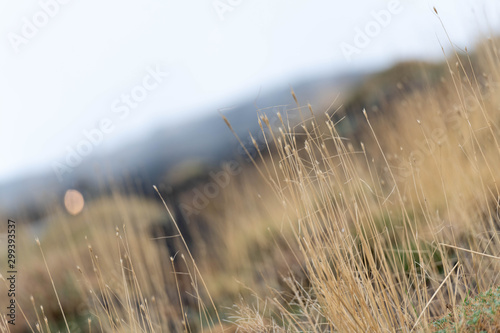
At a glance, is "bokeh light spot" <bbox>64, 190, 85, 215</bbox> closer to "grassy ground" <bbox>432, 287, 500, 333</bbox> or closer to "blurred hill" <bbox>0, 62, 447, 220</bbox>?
"blurred hill" <bbox>0, 62, 447, 220</bbox>

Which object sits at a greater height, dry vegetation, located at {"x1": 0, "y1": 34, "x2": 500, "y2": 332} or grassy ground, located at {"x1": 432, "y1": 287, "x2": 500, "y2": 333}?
grassy ground, located at {"x1": 432, "y1": 287, "x2": 500, "y2": 333}

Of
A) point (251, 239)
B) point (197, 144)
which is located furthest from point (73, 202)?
point (251, 239)

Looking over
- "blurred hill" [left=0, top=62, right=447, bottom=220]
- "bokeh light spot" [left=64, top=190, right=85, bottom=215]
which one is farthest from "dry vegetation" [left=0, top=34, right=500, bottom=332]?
"blurred hill" [left=0, top=62, right=447, bottom=220]

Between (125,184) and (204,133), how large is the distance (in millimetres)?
2823

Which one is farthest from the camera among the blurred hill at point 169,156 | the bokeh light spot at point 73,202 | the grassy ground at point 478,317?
the blurred hill at point 169,156

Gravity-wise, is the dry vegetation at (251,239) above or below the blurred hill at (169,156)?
below

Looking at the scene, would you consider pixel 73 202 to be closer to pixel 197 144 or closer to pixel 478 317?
pixel 197 144

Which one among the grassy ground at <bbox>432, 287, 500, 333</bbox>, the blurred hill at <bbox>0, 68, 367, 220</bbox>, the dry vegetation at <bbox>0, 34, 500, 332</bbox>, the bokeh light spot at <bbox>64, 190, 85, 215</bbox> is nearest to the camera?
the grassy ground at <bbox>432, 287, 500, 333</bbox>

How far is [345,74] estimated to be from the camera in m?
8.75

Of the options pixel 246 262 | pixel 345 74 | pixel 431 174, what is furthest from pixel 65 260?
pixel 345 74

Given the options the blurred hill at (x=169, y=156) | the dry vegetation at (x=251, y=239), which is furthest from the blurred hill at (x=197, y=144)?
the dry vegetation at (x=251, y=239)

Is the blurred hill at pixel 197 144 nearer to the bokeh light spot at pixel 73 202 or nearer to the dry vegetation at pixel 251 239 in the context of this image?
the bokeh light spot at pixel 73 202

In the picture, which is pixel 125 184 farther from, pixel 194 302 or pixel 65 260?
pixel 194 302

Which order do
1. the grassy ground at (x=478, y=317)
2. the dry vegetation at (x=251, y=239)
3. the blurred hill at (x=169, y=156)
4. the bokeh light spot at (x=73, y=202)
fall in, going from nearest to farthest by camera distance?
the grassy ground at (x=478, y=317) < the dry vegetation at (x=251, y=239) < the bokeh light spot at (x=73, y=202) < the blurred hill at (x=169, y=156)
